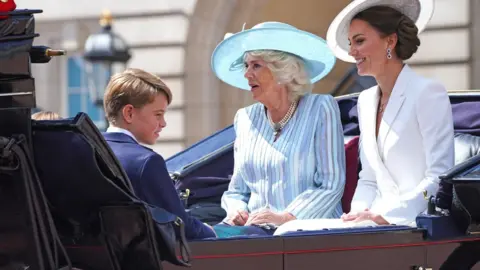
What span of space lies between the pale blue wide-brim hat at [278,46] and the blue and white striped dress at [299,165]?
17 cm

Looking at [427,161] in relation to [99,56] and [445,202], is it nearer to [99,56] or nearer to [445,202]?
[445,202]

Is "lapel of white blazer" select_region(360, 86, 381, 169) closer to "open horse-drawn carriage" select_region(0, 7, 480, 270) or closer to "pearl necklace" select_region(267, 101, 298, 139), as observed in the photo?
"pearl necklace" select_region(267, 101, 298, 139)

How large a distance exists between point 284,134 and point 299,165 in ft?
0.54

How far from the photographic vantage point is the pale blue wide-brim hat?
13.3ft

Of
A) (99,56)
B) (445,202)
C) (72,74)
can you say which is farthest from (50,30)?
(445,202)

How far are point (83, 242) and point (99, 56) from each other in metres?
7.37

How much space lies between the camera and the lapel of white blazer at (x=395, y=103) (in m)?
3.71

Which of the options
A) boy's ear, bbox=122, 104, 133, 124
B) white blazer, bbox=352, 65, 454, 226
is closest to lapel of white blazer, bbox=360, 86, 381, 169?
white blazer, bbox=352, 65, 454, 226

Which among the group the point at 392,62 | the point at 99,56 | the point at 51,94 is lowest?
the point at 51,94

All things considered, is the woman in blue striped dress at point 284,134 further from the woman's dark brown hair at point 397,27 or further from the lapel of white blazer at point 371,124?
the woman's dark brown hair at point 397,27

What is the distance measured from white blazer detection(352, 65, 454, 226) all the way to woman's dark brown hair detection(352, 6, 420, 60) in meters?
0.09

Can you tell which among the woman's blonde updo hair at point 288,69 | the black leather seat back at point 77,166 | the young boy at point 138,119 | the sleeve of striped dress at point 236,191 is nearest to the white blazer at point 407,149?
the woman's blonde updo hair at point 288,69

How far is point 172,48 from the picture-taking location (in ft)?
42.0

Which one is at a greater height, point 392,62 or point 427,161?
point 392,62
